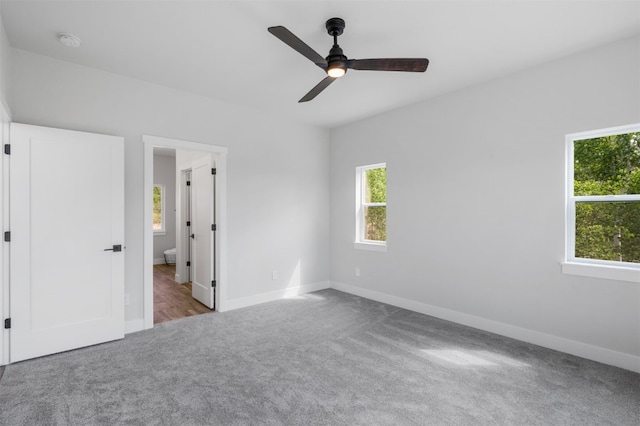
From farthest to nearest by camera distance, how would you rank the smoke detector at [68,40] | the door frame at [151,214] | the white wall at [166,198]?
1. the white wall at [166,198]
2. the door frame at [151,214]
3. the smoke detector at [68,40]

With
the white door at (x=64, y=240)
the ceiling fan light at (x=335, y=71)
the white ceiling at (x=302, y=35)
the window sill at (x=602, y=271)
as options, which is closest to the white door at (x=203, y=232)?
the white door at (x=64, y=240)

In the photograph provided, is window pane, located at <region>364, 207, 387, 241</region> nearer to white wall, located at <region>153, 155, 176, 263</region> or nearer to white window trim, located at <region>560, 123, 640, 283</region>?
white window trim, located at <region>560, 123, 640, 283</region>

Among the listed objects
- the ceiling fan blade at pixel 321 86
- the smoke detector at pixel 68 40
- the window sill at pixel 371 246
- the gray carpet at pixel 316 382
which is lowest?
the gray carpet at pixel 316 382

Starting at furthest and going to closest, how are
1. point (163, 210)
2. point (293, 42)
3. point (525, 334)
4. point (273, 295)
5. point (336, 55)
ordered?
point (163, 210)
point (273, 295)
point (525, 334)
point (336, 55)
point (293, 42)

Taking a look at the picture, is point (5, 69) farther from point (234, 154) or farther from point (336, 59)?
point (336, 59)

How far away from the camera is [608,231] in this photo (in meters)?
2.85

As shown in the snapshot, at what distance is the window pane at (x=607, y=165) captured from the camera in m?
2.75

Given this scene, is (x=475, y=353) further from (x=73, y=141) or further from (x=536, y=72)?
(x=73, y=141)

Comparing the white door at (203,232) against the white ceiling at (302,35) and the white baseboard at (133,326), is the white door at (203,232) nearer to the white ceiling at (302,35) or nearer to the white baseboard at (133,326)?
the white baseboard at (133,326)

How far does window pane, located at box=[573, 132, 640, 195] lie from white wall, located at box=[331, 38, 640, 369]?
169 mm

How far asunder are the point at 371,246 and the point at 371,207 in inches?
25.0

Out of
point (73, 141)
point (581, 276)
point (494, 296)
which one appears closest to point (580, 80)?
point (581, 276)

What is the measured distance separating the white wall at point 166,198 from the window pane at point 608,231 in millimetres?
8466

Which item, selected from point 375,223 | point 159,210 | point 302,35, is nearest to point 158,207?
point 159,210
